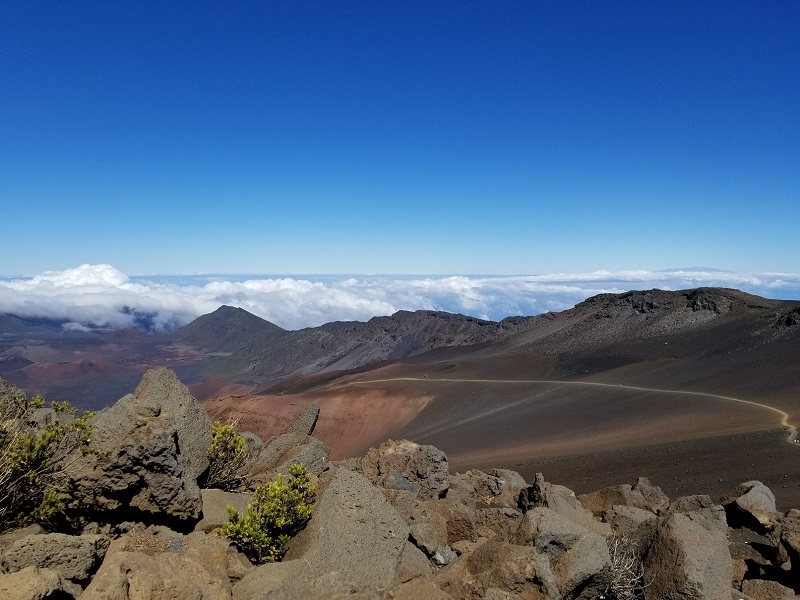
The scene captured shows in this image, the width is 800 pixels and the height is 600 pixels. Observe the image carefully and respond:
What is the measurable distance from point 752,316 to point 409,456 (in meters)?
36.2

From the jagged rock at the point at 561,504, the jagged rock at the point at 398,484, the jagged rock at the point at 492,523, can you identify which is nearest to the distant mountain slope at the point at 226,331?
the jagged rock at the point at 398,484

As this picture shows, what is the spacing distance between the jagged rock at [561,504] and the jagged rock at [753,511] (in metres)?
2.78

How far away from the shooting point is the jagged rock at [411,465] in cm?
1175

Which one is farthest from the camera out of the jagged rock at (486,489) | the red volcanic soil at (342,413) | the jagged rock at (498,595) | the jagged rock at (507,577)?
the red volcanic soil at (342,413)

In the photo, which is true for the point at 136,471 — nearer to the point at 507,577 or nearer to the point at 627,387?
the point at 507,577

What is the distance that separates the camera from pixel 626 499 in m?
9.96

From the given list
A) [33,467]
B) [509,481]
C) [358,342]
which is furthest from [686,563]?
[358,342]

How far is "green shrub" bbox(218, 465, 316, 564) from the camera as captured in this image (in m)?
4.76

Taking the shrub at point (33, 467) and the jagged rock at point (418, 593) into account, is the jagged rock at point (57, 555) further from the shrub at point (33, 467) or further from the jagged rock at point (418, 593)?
the jagged rock at point (418, 593)

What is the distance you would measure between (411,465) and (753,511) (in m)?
7.29

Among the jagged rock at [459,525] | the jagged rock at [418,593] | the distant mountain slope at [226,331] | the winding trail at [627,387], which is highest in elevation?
the jagged rock at [418,593]

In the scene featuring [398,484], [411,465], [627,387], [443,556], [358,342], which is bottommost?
[358,342]

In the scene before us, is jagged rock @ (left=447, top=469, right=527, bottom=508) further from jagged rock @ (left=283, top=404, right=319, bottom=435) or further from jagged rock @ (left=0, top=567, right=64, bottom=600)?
jagged rock @ (left=0, top=567, right=64, bottom=600)

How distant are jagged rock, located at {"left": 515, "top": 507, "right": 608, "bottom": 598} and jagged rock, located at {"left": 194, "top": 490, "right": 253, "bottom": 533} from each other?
3.25 m
